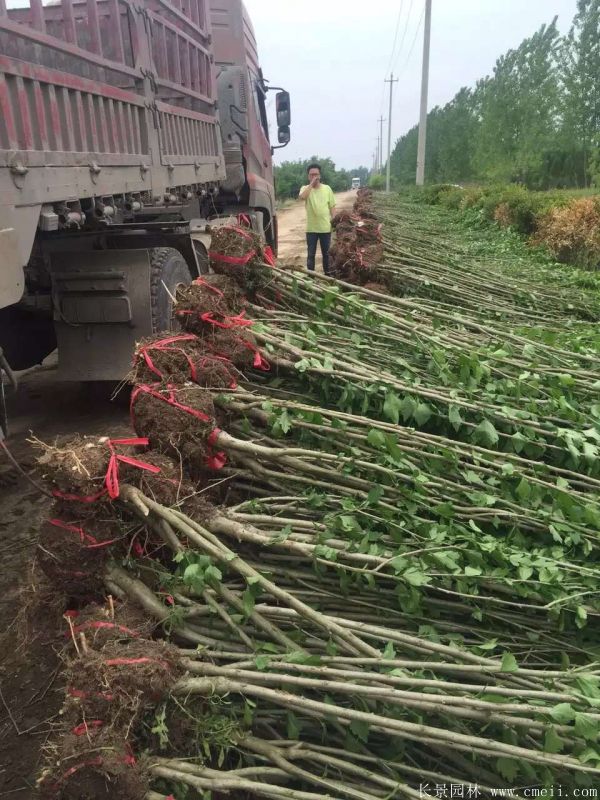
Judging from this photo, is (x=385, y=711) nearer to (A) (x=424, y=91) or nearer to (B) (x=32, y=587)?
(B) (x=32, y=587)

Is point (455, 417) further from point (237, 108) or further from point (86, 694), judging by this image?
point (237, 108)

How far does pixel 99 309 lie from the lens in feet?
14.5

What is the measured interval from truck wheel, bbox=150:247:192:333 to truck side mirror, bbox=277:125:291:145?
208 inches

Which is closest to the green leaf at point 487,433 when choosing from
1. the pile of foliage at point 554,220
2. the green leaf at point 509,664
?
the green leaf at point 509,664

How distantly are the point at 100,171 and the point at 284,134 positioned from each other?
668cm

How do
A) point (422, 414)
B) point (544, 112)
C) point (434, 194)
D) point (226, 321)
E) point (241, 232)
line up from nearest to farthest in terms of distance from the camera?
point (422, 414) → point (226, 321) → point (241, 232) → point (434, 194) → point (544, 112)

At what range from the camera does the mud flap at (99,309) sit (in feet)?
14.4

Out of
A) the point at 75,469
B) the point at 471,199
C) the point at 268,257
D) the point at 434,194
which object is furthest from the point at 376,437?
the point at 434,194

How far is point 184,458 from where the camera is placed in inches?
93.7

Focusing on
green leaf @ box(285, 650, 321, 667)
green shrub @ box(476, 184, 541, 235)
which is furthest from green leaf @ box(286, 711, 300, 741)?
green shrub @ box(476, 184, 541, 235)

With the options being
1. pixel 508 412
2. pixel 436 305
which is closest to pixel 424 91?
pixel 436 305

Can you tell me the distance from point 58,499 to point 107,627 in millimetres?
483

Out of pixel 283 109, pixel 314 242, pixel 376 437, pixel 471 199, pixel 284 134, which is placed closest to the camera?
pixel 376 437

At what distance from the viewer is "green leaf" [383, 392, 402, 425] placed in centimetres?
277
